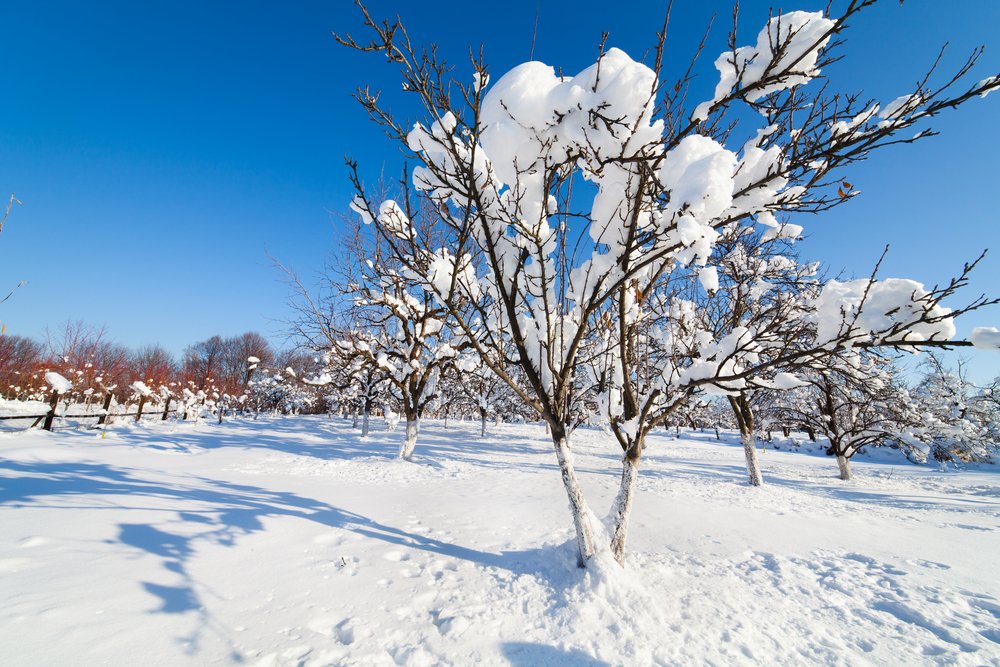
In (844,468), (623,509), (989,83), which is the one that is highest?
(989,83)

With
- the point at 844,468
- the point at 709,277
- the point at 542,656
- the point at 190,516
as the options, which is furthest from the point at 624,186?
the point at 844,468

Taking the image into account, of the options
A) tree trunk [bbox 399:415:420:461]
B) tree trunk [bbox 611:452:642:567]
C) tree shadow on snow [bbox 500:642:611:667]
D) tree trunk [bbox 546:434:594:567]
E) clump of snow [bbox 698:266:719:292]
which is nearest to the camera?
clump of snow [bbox 698:266:719:292]

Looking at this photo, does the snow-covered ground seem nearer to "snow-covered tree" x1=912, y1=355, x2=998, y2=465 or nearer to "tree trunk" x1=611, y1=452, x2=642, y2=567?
"tree trunk" x1=611, y1=452, x2=642, y2=567

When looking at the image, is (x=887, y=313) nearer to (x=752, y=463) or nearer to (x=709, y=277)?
(x=709, y=277)

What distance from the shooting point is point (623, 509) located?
11.6 feet

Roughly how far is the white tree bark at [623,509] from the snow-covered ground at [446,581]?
0.24 meters

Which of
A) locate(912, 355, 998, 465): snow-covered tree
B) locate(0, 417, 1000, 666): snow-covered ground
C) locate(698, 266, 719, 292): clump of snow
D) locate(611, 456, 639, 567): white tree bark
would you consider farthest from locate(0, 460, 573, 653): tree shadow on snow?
locate(912, 355, 998, 465): snow-covered tree

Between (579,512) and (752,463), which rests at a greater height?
(579,512)

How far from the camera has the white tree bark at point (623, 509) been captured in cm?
346

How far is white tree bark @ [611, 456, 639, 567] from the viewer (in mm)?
3463

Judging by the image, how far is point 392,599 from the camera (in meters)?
2.92

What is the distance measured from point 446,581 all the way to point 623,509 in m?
1.83

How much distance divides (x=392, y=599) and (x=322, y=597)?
0.56 meters

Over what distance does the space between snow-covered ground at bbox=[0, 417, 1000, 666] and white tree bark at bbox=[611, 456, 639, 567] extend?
0.24 metres
